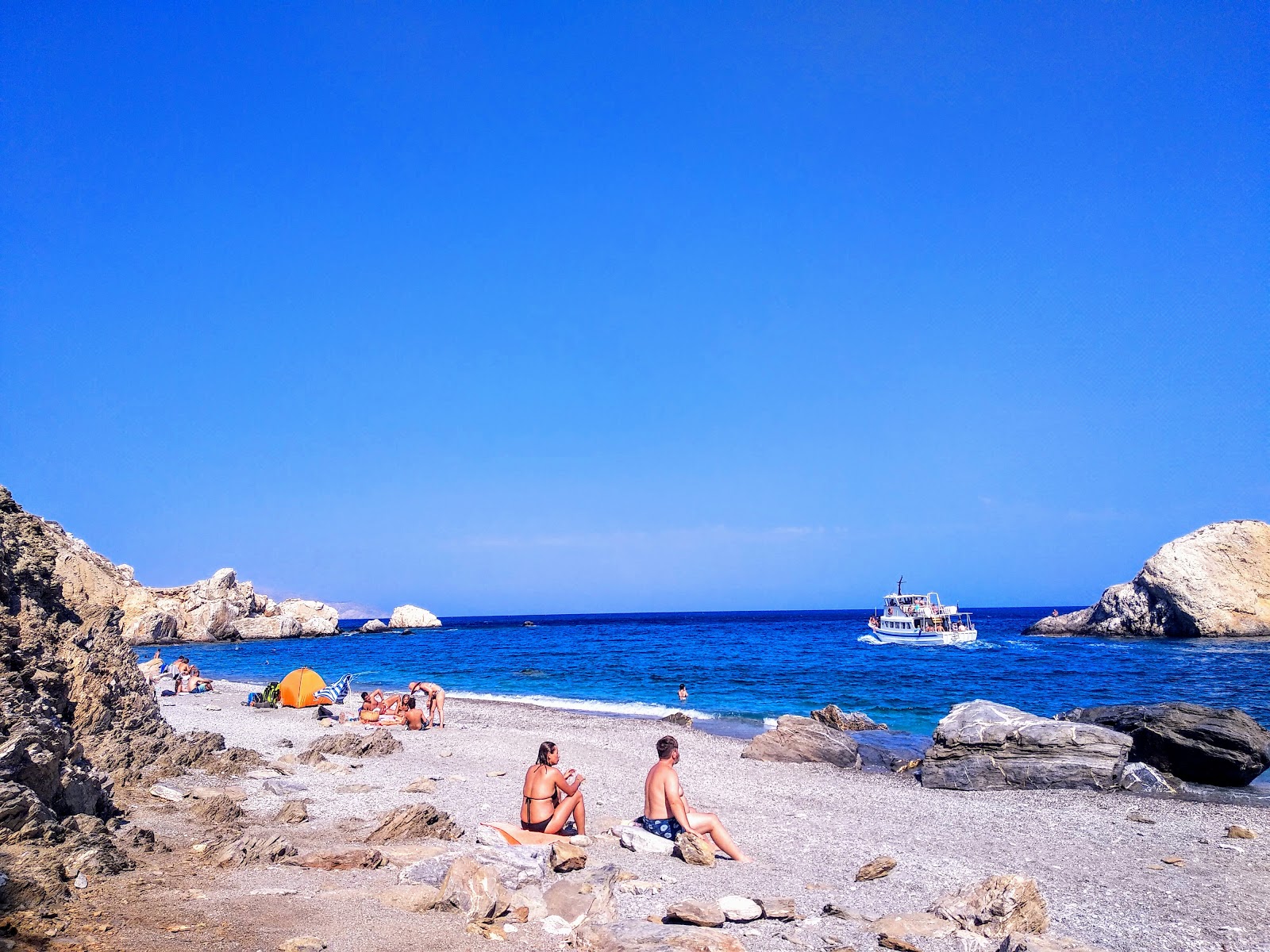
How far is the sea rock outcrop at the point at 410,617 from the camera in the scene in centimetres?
13225

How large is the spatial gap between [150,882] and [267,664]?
177 feet

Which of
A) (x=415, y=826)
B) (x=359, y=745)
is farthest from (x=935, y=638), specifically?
(x=415, y=826)

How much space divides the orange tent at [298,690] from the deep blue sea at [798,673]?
355 inches

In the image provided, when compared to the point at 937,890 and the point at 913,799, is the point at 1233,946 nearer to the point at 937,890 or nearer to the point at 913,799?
the point at 937,890

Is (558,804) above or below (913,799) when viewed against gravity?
above

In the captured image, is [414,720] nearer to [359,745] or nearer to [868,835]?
[359,745]

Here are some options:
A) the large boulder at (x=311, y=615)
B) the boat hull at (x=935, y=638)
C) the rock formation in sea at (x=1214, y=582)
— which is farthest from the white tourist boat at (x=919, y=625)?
the large boulder at (x=311, y=615)

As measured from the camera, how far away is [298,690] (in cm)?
2564

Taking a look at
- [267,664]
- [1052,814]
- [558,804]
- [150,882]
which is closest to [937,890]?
[558,804]

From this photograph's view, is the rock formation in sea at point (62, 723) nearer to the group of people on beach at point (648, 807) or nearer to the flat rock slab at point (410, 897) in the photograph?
the flat rock slab at point (410, 897)

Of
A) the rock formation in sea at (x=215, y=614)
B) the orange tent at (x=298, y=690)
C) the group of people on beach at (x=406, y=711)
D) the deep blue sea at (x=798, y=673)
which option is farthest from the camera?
the rock formation in sea at (x=215, y=614)

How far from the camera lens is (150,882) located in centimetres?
669

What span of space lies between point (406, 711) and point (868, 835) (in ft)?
45.0

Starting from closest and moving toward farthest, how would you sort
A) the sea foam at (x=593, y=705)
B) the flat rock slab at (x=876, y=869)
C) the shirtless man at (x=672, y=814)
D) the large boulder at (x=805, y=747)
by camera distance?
the flat rock slab at (x=876, y=869) < the shirtless man at (x=672, y=814) < the large boulder at (x=805, y=747) < the sea foam at (x=593, y=705)
